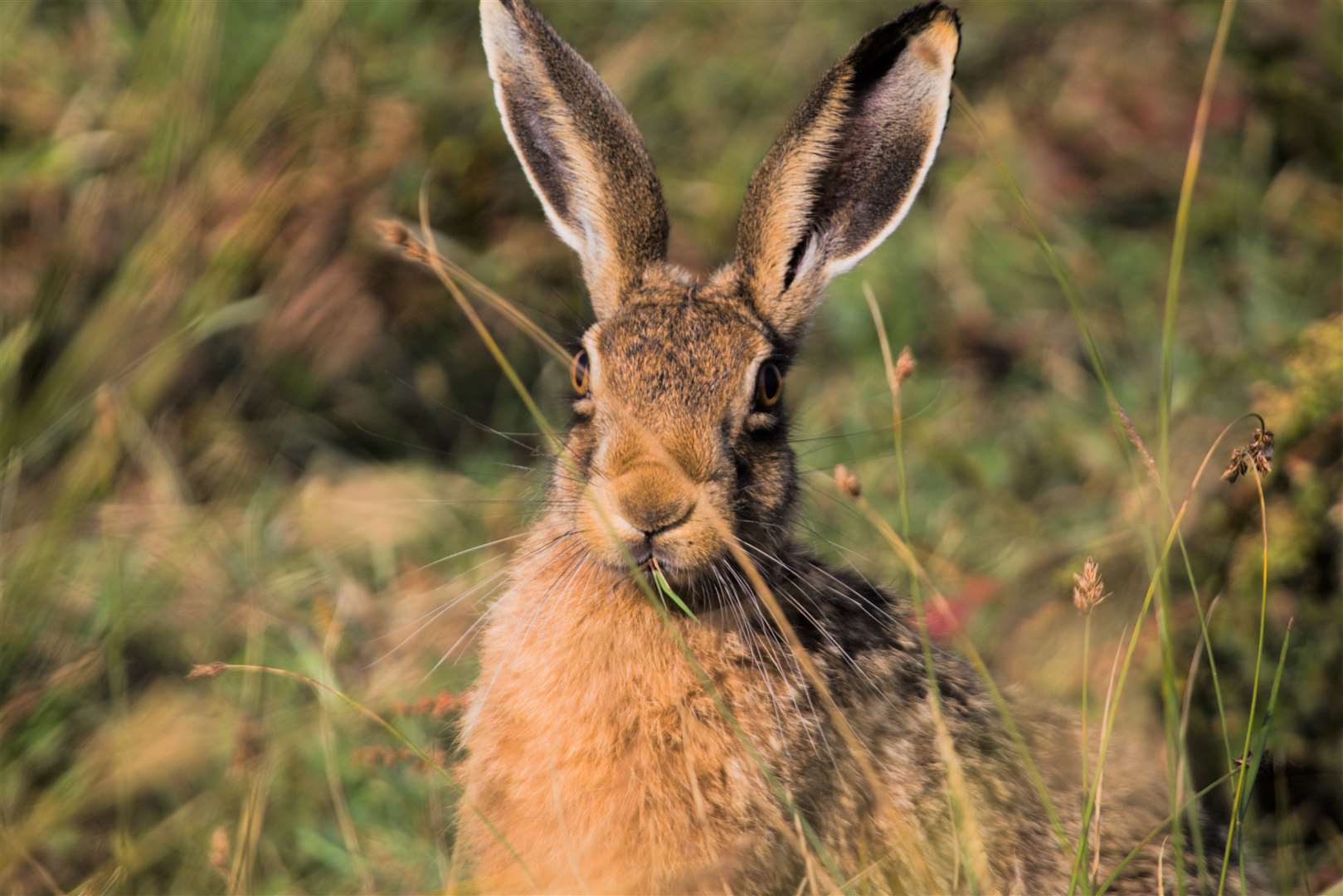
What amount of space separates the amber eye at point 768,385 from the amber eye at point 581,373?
0.38 metres

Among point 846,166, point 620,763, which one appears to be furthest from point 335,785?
point 846,166

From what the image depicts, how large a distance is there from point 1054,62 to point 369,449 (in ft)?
10.7

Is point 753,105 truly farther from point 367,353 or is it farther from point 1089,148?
point 367,353

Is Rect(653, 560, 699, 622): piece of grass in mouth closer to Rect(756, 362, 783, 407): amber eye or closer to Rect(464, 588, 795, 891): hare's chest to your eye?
Rect(464, 588, 795, 891): hare's chest

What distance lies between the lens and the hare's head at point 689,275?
316 cm

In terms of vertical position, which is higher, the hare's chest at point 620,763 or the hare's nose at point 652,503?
the hare's nose at point 652,503

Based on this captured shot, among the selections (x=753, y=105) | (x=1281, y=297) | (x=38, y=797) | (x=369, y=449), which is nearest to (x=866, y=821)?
(x=38, y=797)

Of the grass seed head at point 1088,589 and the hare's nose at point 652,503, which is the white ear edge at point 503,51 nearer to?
the hare's nose at point 652,503

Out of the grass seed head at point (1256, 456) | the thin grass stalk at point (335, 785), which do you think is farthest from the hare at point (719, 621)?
the grass seed head at point (1256, 456)

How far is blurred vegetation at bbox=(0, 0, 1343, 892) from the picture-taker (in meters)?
3.85

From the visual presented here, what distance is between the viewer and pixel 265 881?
3.57 m

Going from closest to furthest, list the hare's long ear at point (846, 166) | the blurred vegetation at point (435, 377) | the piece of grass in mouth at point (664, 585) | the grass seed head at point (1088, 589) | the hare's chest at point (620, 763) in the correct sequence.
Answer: the grass seed head at point (1088, 589) < the piece of grass in mouth at point (664, 585) < the hare's chest at point (620, 763) < the hare's long ear at point (846, 166) < the blurred vegetation at point (435, 377)

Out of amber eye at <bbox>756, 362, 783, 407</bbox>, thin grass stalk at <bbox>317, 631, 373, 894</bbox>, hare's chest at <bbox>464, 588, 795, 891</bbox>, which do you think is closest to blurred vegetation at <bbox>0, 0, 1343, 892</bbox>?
thin grass stalk at <bbox>317, 631, 373, 894</bbox>

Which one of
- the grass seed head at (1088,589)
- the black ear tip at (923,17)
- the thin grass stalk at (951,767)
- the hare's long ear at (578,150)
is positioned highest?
the black ear tip at (923,17)
